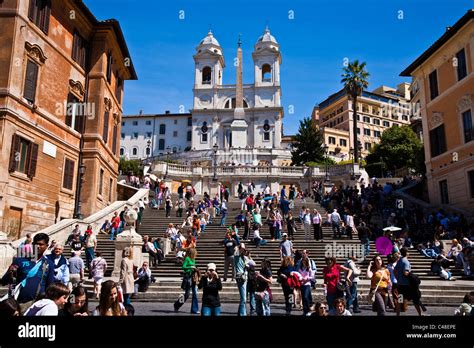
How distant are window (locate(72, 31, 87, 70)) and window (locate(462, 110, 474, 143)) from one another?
2326 centimetres

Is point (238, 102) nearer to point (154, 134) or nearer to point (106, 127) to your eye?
point (154, 134)

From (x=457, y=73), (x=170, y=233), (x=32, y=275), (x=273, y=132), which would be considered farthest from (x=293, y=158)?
(x=32, y=275)

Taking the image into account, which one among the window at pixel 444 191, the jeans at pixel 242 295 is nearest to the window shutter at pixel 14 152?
the jeans at pixel 242 295

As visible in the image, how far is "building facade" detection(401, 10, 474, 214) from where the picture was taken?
2306 centimetres

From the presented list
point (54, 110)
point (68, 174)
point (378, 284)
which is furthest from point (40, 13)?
point (378, 284)

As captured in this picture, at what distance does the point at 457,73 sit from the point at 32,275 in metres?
25.6

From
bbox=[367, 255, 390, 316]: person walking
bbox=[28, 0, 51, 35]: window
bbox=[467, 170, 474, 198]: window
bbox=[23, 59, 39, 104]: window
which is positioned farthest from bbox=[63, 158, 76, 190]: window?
bbox=[467, 170, 474, 198]: window

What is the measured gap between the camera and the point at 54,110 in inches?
861

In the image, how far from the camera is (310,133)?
6650cm

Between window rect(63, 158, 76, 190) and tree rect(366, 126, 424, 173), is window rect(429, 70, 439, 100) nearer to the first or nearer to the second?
window rect(63, 158, 76, 190)

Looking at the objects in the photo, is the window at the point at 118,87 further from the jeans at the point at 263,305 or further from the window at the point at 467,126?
the jeans at the point at 263,305

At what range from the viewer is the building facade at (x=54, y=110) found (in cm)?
1827

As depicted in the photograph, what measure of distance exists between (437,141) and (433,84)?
12.8 ft

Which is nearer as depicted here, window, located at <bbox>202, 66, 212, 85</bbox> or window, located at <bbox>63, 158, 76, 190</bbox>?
window, located at <bbox>63, 158, 76, 190</bbox>
